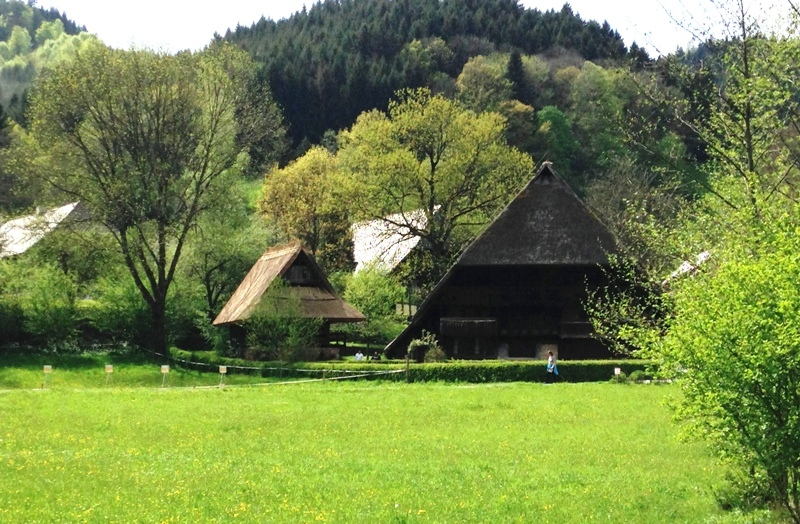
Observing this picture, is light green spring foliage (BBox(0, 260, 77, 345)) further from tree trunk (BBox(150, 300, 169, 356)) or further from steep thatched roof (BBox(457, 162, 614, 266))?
steep thatched roof (BBox(457, 162, 614, 266))

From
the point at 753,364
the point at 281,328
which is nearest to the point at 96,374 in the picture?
the point at 281,328

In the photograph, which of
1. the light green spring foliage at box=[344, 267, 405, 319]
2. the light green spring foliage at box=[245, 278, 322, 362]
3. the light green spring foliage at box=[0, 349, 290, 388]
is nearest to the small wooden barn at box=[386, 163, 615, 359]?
the light green spring foliage at box=[245, 278, 322, 362]

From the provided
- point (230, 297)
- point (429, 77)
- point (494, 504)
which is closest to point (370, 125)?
point (230, 297)

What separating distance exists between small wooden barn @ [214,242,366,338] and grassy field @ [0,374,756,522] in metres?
15.4

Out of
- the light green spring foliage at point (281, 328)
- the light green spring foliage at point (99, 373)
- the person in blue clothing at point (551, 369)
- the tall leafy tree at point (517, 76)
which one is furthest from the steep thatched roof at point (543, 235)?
the tall leafy tree at point (517, 76)

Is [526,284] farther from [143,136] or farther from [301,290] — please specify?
[143,136]

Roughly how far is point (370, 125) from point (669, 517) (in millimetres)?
40367

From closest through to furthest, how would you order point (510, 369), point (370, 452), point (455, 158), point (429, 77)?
point (370, 452)
point (510, 369)
point (455, 158)
point (429, 77)

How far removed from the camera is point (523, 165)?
52.7 metres

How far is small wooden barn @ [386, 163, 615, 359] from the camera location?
41875mm

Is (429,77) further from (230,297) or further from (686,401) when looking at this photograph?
(686,401)

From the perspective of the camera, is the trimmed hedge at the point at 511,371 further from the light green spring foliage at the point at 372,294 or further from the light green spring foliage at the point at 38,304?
the light green spring foliage at the point at 38,304

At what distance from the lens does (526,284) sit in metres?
43.2

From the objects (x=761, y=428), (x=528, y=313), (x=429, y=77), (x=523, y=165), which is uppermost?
(x=429, y=77)
